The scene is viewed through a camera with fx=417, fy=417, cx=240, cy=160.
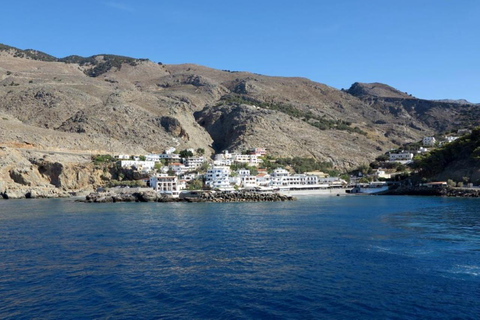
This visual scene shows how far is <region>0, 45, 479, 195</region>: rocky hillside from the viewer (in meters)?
106

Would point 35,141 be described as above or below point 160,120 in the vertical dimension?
below

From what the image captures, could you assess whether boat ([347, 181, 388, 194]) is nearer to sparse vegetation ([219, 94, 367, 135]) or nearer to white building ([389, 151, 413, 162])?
white building ([389, 151, 413, 162])

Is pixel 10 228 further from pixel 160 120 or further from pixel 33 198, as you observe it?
pixel 160 120

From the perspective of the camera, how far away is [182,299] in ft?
55.1

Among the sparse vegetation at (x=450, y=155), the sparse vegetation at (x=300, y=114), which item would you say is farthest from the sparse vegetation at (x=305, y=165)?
the sparse vegetation at (x=300, y=114)

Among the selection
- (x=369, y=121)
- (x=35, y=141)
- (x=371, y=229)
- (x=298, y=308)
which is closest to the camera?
(x=298, y=308)

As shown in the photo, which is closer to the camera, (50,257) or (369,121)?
(50,257)

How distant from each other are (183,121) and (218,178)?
5421 cm

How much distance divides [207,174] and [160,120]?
154 feet

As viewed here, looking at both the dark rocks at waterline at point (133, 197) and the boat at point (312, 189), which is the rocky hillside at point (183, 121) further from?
the boat at point (312, 189)

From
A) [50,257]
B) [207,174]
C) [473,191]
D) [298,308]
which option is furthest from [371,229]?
[207,174]

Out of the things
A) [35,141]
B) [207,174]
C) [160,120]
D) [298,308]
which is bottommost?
[298,308]

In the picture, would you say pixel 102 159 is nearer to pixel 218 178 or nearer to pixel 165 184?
pixel 165 184

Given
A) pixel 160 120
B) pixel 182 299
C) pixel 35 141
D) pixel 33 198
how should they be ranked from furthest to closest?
pixel 160 120
pixel 35 141
pixel 33 198
pixel 182 299
